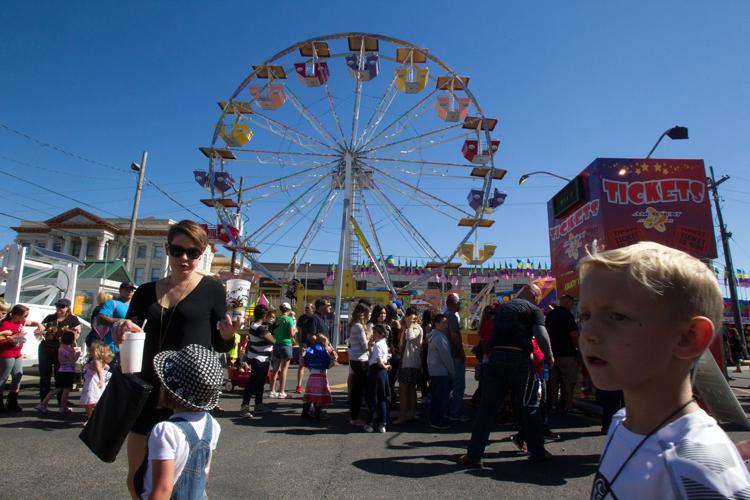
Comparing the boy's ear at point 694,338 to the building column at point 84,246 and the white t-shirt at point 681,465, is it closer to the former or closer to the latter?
the white t-shirt at point 681,465

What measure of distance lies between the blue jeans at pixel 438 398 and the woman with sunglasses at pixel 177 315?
3972mm

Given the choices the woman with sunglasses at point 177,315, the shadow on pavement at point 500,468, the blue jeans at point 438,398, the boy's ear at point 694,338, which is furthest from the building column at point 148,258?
the boy's ear at point 694,338

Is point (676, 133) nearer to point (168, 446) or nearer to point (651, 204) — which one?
point (651, 204)

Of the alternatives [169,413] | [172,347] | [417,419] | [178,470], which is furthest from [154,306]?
[417,419]

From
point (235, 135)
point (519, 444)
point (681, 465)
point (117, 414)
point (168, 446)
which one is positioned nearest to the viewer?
point (681, 465)

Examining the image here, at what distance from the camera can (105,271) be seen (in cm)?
1453

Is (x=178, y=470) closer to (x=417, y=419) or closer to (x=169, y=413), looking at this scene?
(x=169, y=413)

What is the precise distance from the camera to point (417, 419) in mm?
6590

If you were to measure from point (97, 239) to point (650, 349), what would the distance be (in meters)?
65.4

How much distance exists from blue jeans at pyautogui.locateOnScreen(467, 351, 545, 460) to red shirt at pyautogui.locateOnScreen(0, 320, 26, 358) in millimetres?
5768

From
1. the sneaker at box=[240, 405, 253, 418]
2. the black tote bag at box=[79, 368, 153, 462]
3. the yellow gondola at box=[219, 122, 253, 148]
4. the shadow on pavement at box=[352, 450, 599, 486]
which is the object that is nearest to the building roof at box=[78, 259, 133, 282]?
the yellow gondola at box=[219, 122, 253, 148]

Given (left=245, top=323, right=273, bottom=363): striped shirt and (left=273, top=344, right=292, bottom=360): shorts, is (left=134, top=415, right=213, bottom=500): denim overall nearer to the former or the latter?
(left=245, top=323, right=273, bottom=363): striped shirt

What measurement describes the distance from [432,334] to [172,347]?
4.42 meters

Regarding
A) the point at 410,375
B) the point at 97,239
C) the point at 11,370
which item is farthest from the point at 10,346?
the point at 97,239
